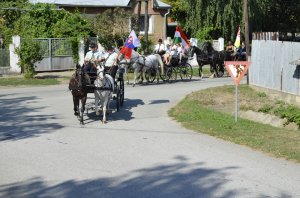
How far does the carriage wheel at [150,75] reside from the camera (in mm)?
27913

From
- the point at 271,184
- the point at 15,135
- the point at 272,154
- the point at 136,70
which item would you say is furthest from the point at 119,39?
the point at 271,184

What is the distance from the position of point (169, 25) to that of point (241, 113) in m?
38.0

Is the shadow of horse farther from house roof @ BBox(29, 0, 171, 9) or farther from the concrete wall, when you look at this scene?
house roof @ BBox(29, 0, 171, 9)

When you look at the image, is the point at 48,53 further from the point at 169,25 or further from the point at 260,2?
the point at 169,25

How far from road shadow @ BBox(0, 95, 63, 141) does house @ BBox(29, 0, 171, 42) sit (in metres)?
24.8

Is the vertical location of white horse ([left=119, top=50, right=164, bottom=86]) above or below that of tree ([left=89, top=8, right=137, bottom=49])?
below

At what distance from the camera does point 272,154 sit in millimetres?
12219

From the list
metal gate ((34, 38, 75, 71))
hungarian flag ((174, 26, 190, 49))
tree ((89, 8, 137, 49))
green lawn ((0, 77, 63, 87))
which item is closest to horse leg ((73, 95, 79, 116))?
hungarian flag ((174, 26, 190, 49))

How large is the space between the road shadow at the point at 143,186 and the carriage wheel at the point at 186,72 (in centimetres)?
2057

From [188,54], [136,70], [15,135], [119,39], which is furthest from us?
[119,39]

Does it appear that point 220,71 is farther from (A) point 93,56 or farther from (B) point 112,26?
(A) point 93,56

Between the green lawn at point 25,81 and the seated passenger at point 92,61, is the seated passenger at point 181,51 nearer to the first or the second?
the green lawn at point 25,81

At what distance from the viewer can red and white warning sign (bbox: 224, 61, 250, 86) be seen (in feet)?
52.9

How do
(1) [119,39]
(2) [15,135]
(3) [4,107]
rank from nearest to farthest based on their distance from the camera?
(2) [15,135], (3) [4,107], (1) [119,39]
